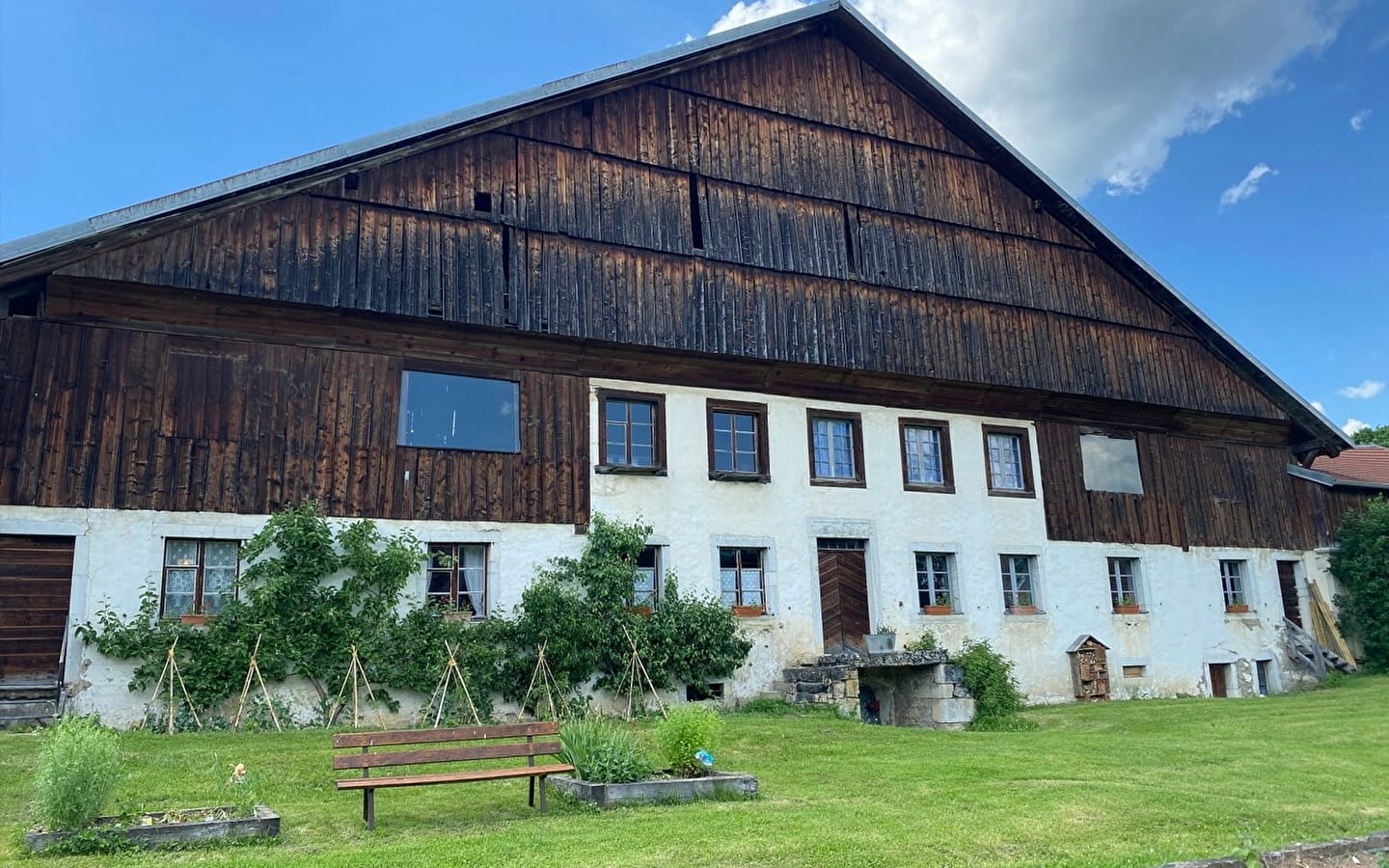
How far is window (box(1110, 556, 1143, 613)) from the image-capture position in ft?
76.6

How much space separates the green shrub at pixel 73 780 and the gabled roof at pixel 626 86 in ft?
27.7

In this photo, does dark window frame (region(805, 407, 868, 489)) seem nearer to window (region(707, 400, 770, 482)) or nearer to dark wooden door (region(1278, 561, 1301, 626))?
window (region(707, 400, 770, 482))

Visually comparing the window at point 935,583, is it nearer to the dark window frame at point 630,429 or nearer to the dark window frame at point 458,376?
the dark window frame at point 630,429

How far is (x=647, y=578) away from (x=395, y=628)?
447 cm

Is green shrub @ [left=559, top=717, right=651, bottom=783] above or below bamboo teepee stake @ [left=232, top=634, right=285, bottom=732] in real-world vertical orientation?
below

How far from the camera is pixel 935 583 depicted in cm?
2119

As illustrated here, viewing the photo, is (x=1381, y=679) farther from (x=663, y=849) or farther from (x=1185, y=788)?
(x=663, y=849)

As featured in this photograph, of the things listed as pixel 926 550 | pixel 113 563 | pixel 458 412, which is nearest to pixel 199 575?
pixel 113 563

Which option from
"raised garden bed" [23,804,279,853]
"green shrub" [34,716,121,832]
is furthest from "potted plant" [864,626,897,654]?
"green shrub" [34,716,121,832]

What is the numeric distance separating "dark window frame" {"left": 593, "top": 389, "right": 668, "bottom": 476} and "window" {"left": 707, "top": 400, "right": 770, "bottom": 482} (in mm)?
959

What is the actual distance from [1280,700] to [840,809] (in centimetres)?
1503

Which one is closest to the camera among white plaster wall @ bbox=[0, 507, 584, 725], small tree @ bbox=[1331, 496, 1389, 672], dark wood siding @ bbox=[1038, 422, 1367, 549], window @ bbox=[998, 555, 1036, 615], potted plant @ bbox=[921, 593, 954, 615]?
white plaster wall @ bbox=[0, 507, 584, 725]

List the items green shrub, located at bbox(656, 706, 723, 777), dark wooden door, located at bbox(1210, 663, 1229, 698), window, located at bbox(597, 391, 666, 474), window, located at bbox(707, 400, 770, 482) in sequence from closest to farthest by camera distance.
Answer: green shrub, located at bbox(656, 706, 723, 777), window, located at bbox(597, 391, 666, 474), window, located at bbox(707, 400, 770, 482), dark wooden door, located at bbox(1210, 663, 1229, 698)

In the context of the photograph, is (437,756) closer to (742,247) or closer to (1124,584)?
(742,247)
